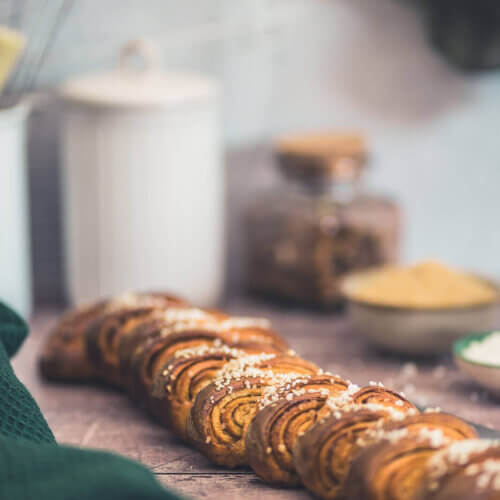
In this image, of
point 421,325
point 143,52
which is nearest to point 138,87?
point 143,52

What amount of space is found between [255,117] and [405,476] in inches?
33.4

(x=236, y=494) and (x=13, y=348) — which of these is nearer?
(x=236, y=494)

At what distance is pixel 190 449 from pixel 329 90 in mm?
728

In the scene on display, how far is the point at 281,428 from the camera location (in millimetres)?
694

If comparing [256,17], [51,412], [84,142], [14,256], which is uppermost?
[256,17]

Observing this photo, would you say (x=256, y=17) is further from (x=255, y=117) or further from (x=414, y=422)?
(x=414, y=422)

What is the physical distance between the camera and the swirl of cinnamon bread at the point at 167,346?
875 millimetres

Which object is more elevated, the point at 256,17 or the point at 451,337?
the point at 256,17

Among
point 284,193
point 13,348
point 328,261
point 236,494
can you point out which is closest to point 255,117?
point 284,193

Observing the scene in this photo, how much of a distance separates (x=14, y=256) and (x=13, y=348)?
10.1 inches

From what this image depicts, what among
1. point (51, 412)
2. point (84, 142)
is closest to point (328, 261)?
point (84, 142)

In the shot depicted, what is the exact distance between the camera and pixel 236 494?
0.71 m

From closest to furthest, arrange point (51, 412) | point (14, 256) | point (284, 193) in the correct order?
1. point (51, 412)
2. point (14, 256)
3. point (284, 193)

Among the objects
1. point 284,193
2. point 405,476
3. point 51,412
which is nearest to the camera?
point 405,476
